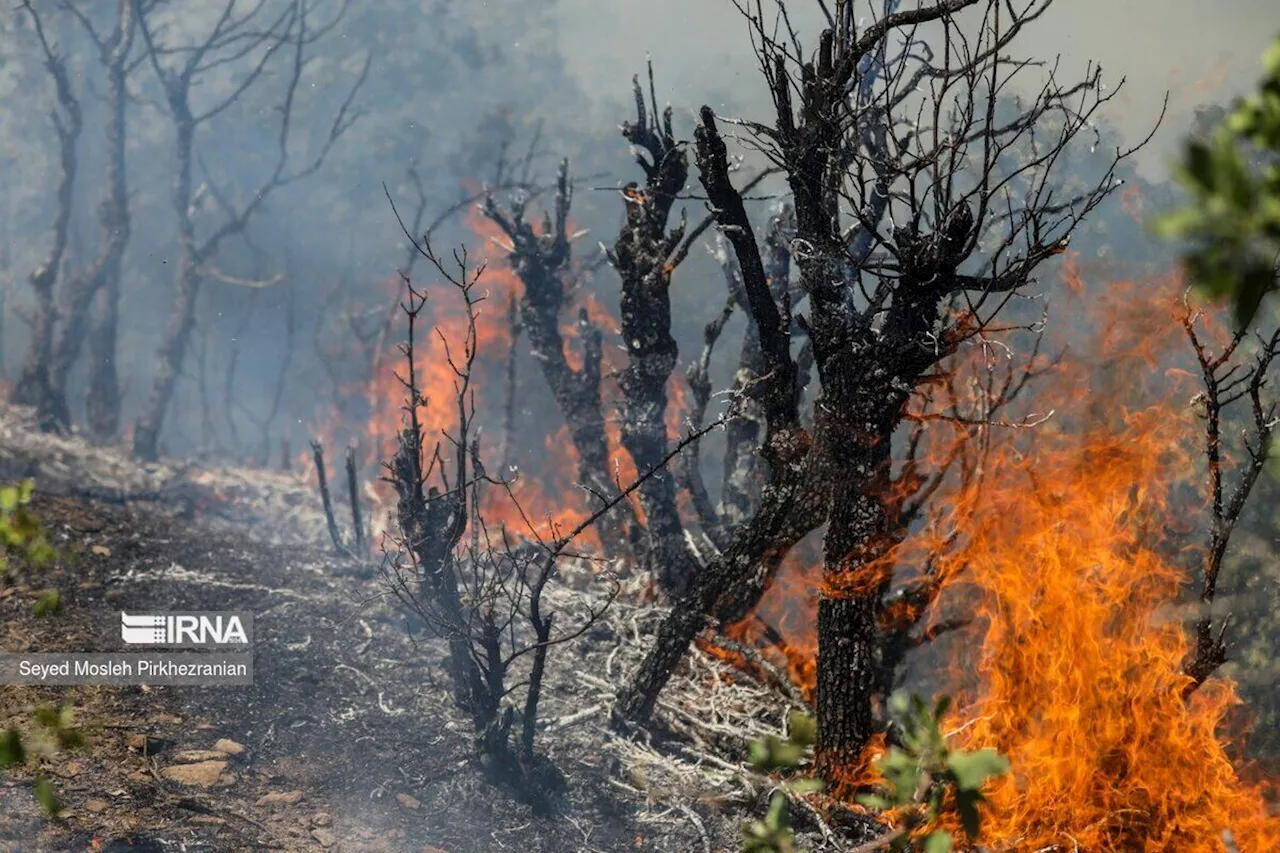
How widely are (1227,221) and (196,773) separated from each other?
19.9 feet

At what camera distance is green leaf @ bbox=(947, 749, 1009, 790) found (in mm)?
1368

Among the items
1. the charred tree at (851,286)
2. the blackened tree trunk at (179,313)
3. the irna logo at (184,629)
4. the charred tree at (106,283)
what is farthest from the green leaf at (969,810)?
the charred tree at (106,283)

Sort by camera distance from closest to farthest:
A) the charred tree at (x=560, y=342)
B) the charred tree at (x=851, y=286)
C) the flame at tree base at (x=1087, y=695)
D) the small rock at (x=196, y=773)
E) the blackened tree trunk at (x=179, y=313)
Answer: the charred tree at (x=851, y=286) < the flame at tree base at (x=1087, y=695) < the small rock at (x=196, y=773) < the charred tree at (x=560, y=342) < the blackened tree trunk at (x=179, y=313)

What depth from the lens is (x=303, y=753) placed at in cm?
595

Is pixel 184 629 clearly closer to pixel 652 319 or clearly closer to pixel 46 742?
pixel 652 319

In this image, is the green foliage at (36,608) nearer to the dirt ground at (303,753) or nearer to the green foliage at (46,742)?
the green foliage at (46,742)

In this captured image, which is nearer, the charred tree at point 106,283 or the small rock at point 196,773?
the small rock at point 196,773

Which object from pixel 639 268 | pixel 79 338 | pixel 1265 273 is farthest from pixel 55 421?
pixel 1265 273

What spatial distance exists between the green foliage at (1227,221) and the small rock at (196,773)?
5.92 metres

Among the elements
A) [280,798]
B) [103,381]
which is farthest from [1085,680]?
[103,381]

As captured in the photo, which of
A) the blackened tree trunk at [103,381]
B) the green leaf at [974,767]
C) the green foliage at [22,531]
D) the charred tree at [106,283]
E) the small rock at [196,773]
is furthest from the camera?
the blackened tree trunk at [103,381]

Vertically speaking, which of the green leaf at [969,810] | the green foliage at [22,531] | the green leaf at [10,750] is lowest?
the green leaf at [969,810]

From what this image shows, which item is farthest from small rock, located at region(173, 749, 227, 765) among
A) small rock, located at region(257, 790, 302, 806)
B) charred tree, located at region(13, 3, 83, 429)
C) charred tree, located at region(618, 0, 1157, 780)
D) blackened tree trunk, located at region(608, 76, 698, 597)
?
charred tree, located at region(13, 3, 83, 429)

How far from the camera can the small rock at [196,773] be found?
5227 mm
